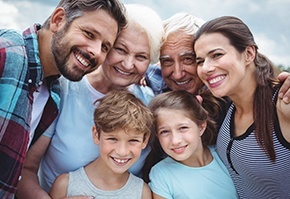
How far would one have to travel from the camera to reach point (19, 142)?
2.07 m

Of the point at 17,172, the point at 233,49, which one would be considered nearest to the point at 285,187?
the point at 233,49

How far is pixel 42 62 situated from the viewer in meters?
2.38

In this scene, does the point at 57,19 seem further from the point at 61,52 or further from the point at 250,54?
the point at 250,54

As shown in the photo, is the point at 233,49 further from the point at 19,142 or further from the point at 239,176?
the point at 19,142

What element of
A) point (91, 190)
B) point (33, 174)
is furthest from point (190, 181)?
point (33, 174)

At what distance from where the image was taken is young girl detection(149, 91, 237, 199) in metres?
2.62

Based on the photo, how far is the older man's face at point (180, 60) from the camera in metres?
2.80

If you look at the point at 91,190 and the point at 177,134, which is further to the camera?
the point at 177,134

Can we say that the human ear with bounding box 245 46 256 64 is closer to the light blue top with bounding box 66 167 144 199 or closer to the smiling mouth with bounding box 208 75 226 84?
the smiling mouth with bounding box 208 75 226 84

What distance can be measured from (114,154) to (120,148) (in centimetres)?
7

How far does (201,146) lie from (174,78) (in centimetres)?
60

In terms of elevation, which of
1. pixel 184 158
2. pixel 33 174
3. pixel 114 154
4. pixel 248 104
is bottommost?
pixel 33 174

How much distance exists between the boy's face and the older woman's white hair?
2.26 feet

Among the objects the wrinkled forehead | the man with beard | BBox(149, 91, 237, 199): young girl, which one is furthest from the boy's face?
the wrinkled forehead
